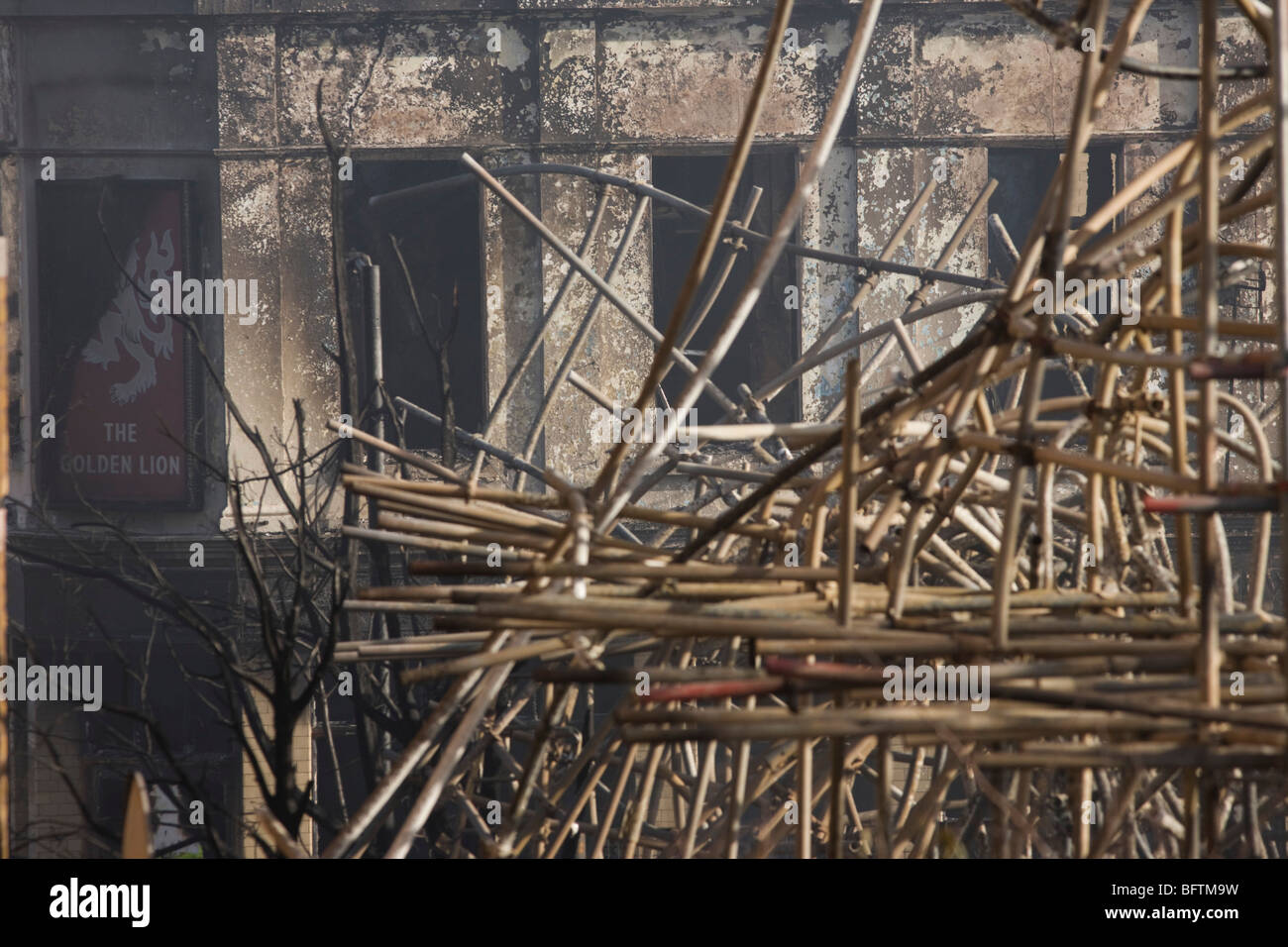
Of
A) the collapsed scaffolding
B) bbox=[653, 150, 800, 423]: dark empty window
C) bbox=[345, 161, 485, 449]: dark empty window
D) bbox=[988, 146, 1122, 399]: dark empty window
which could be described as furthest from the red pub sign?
the collapsed scaffolding

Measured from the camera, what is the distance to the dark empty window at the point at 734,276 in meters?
14.3

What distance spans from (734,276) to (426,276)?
3089mm

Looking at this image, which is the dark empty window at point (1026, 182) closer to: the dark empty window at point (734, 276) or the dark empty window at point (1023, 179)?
the dark empty window at point (1023, 179)

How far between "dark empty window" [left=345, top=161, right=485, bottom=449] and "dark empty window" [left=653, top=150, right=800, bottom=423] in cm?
186

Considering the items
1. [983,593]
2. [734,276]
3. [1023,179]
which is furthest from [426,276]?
[983,593]

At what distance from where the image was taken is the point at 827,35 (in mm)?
13992

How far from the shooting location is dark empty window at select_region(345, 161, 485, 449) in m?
14.3

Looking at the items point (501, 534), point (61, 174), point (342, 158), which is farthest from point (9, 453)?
point (501, 534)

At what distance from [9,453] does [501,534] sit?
37.2 ft

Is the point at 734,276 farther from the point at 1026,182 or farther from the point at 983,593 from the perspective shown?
the point at 983,593

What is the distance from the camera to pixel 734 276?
1488 centimetres
